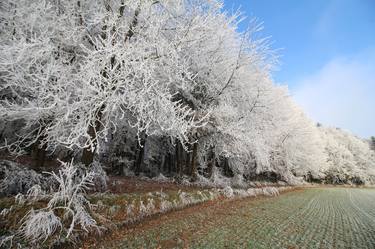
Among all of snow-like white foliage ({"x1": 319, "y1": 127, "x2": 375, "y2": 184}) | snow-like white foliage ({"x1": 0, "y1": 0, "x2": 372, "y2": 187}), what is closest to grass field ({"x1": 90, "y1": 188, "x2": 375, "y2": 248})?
snow-like white foliage ({"x1": 0, "y1": 0, "x2": 372, "y2": 187})

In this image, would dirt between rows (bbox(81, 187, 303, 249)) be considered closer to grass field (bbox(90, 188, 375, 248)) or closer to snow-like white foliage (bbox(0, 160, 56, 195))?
grass field (bbox(90, 188, 375, 248))

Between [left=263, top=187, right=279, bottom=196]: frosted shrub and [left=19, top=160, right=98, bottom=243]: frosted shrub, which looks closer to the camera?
[left=19, top=160, right=98, bottom=243]: frosted shrub

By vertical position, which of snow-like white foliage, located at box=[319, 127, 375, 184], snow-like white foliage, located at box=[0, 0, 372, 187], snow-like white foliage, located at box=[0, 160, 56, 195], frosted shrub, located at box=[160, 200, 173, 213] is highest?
snow-like white foliage, located at box=[319, 127, 375, 184]

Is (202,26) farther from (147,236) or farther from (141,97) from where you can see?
(147,236)

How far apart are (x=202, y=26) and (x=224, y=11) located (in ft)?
17.9

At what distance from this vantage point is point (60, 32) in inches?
308

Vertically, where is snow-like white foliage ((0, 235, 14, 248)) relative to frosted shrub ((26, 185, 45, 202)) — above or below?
below

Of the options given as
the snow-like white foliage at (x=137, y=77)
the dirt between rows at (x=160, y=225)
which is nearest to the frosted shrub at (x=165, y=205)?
the dirt between rows at (x=160, y=225)

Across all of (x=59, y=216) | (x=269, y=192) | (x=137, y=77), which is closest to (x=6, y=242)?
(x=59, y=216)

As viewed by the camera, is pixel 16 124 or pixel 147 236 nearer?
pixel 147 236

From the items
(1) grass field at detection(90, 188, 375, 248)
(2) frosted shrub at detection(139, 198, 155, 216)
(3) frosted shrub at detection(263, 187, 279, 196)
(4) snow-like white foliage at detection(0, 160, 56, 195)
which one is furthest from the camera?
(3) frosted shrub at detection(263, 187, 279, 196)

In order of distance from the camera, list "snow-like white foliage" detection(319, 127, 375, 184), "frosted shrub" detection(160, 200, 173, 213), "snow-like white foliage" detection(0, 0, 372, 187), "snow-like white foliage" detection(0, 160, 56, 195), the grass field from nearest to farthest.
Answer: the grass field < "snow-like white foliage" detection(0, 160, 56, 195) < "snow-like white foliage" detection(0, 0, 372, 187) < "frosted shrub" detection(160, 200, 173, 213) < "snow-like white foliage" detection(319, 127, 375, 184)

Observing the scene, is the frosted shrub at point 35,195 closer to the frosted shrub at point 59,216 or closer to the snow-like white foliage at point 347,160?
→ the frosted shrub at point 59,216

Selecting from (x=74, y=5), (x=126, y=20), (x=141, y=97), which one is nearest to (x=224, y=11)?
(x=126, y=20)
